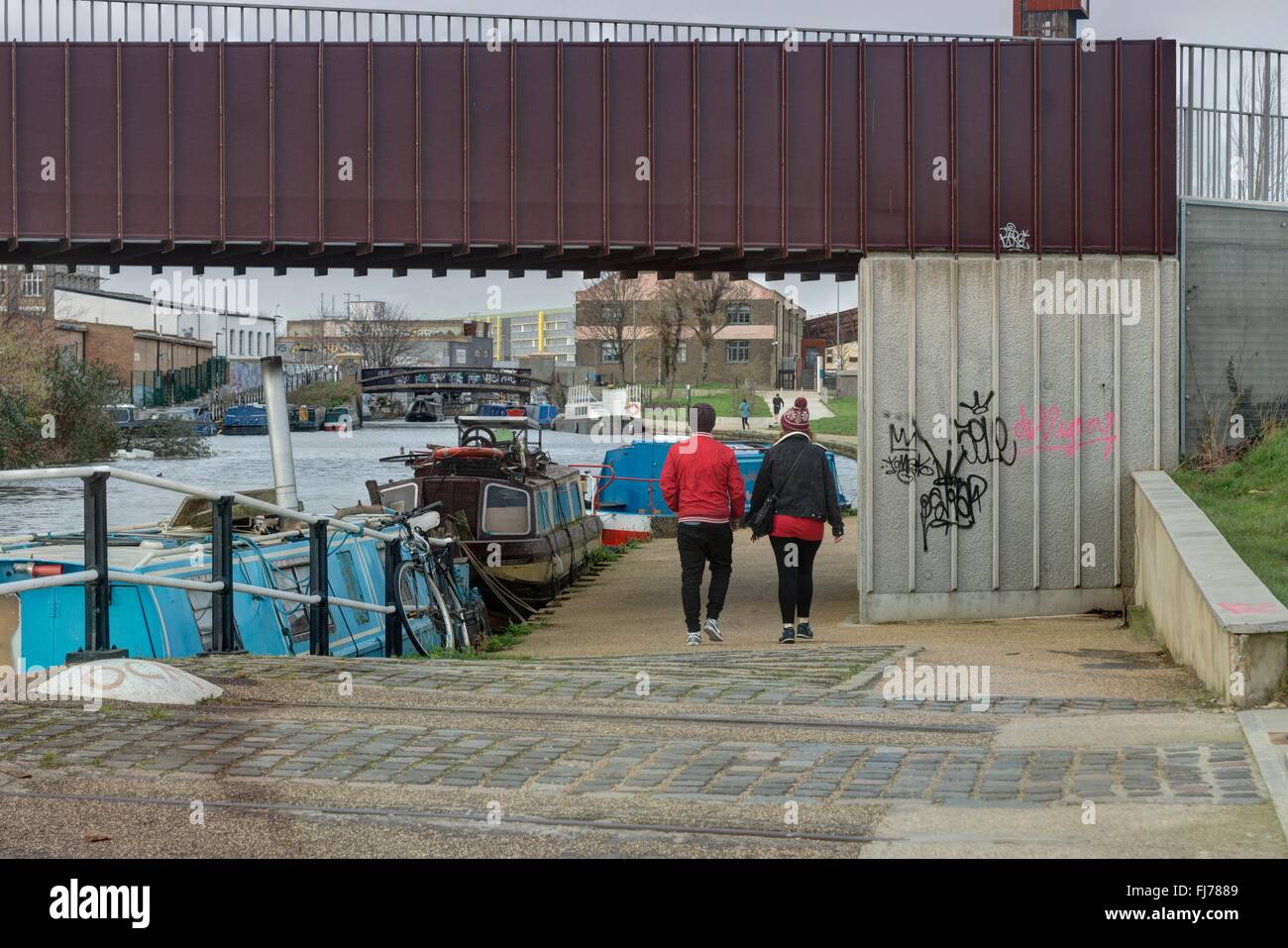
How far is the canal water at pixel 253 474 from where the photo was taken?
4119 cm

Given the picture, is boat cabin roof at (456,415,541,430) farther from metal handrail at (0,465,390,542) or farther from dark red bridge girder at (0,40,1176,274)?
metal handrail at (0,465,390,542)

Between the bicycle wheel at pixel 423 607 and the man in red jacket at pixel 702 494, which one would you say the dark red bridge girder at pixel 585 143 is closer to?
the bicycle wheel at pixel 423 607

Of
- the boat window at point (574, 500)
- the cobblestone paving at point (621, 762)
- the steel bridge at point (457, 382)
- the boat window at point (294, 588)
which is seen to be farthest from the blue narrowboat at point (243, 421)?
the cobblestone paving at point (621, 762)

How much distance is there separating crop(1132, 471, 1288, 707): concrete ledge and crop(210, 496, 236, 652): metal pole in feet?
20.7

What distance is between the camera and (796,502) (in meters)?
13.4

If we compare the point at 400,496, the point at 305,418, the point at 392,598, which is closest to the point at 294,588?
the point at 392,598

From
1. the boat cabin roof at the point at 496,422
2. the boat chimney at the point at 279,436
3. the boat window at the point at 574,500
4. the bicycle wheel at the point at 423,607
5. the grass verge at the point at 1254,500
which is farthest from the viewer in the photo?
the boat window at the point at 574,500

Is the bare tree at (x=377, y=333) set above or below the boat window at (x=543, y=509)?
above

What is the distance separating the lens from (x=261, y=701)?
28.4ft

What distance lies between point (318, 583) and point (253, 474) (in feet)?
145

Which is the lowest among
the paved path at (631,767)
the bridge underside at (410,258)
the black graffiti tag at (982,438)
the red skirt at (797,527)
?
the paved path at (631,767)

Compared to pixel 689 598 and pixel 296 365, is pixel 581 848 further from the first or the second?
pixel 296 365

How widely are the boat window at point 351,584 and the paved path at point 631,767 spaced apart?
5329 millimetres

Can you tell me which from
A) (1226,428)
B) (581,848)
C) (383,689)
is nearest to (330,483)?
(1226,428)
